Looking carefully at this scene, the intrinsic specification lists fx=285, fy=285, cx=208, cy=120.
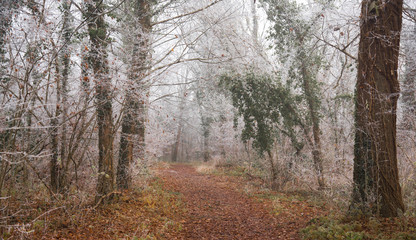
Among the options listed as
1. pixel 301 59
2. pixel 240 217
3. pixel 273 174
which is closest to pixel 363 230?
pixel 240 217

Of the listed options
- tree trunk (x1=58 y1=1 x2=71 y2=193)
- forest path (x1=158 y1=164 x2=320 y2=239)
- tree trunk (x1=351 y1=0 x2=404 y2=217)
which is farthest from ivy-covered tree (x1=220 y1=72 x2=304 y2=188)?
tree trunk (x1=58 y1=1 x2=71 y2=193)

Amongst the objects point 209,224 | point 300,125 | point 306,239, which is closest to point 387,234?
point 306,239

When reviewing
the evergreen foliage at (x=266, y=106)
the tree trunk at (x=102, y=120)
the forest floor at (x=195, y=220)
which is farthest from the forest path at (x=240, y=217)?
the evergreen foliage at (x=266, y=106)

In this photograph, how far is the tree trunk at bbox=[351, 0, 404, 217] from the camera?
15.5 feet

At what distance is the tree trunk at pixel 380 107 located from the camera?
4.71 metres

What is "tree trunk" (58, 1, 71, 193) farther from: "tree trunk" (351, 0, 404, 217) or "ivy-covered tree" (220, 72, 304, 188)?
"ivy-covered tree" (220, 72, 304, 188)

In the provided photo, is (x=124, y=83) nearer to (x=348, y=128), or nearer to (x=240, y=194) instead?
(x=240, y=194)

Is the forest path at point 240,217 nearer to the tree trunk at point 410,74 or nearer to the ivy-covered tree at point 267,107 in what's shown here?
the ivy-covered tree at point 267,107

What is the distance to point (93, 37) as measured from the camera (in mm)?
6266

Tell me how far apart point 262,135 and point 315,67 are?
9.68ft

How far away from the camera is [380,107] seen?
15.9ft

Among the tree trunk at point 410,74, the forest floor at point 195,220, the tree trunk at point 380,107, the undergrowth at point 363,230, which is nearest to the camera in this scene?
the undergrowth at point 363,230

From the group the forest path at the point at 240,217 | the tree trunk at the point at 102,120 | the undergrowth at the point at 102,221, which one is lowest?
the forest path at the point at 240,217

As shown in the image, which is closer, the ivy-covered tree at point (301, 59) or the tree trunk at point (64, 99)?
the tree trunk at point (64, 99)
